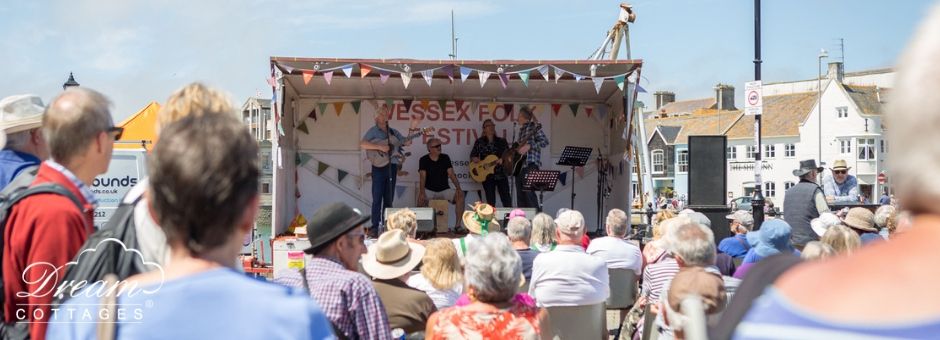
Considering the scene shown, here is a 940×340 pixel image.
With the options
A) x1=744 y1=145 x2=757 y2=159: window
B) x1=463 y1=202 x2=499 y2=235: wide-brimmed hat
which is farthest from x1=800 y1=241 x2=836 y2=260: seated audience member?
x1=744 y1=145 x2=757 y2=159: window

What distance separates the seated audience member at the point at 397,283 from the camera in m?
3.90

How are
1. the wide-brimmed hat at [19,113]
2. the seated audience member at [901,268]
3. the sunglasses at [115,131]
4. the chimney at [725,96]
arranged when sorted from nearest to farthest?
the seated audience member at [901,268], the sunglasses at [115,131], the wide-brimmed hat at [19,113], the chimney at [725,96]

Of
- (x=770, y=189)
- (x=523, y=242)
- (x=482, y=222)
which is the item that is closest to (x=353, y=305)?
(x=523, y=242)

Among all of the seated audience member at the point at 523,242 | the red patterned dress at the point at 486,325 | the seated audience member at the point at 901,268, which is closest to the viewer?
the seated audience member at the point at 901,268

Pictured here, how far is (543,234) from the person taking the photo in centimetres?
563

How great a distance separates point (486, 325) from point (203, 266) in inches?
76.4

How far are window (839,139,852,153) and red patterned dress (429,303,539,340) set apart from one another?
5392 cm

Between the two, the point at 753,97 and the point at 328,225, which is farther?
the point at 753,97

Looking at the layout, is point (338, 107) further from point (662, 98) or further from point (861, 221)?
point (662, 98)

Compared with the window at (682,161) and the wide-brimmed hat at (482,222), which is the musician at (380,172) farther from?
the window at (682,161)

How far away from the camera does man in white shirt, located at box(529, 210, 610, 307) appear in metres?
4.86

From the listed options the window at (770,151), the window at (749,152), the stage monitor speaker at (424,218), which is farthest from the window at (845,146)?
the stage monitor speaker at (424,218)

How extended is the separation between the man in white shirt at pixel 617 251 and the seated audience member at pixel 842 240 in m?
1.59

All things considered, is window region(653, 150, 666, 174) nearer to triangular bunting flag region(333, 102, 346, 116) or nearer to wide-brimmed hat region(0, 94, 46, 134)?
triangular bunting flag region(333, 102, 346, 116)
